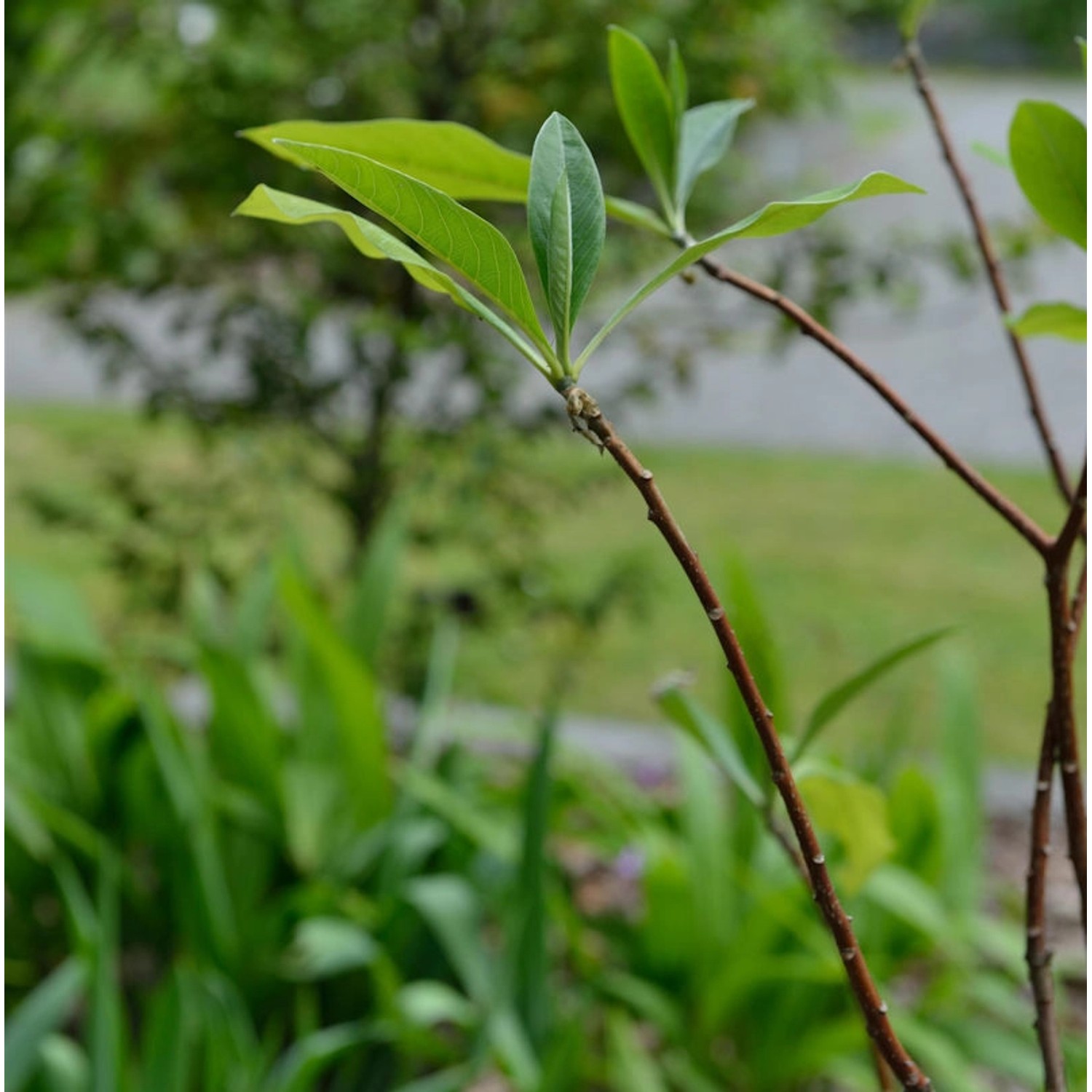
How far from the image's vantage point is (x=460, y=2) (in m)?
1.86

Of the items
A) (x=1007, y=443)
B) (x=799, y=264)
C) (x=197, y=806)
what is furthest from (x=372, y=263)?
(x=1007, y=443)

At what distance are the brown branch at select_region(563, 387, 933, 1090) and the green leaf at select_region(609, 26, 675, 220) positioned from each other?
0.16 meters

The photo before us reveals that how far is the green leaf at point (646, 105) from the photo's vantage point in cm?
47

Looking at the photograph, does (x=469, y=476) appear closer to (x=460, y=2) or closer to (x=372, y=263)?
(x=372, y=263)

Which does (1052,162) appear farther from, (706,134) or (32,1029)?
(32,1029)

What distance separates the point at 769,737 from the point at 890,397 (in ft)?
0.55

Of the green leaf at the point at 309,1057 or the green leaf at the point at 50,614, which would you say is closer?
the green leaf at the point at 309,1057

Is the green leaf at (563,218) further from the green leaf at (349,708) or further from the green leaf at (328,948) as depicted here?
the green leaf at (349,708)

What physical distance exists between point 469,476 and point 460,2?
0.64 metres

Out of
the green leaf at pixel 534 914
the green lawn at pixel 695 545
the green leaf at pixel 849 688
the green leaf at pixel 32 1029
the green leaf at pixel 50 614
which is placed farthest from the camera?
the green lawn at pixel 695 545

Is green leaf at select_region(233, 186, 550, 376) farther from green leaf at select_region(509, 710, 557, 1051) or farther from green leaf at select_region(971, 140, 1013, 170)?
green leaf at select_region(509, 710, 557, 1051)

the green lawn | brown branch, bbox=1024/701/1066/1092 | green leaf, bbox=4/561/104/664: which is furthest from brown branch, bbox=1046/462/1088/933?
green leaf, bbox=4/561/104/664

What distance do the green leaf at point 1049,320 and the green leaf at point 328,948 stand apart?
97cm

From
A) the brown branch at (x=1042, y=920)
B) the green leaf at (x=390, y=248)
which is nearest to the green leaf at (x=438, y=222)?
the green leaf at (x=390, y=248)
